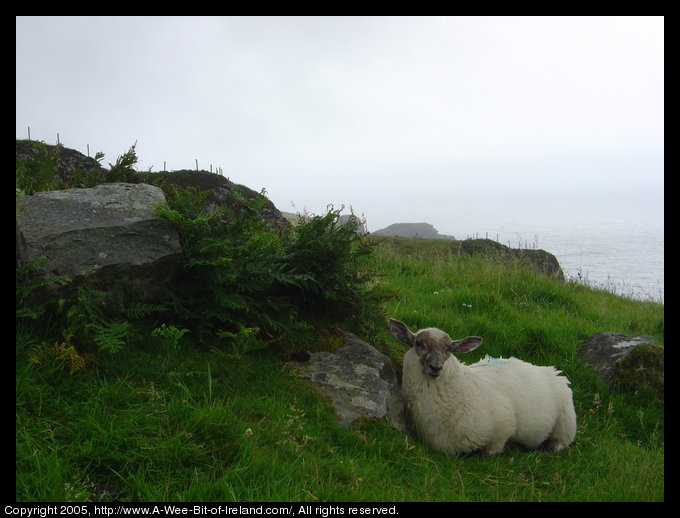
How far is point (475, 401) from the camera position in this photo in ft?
19.9

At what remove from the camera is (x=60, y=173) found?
9.72m

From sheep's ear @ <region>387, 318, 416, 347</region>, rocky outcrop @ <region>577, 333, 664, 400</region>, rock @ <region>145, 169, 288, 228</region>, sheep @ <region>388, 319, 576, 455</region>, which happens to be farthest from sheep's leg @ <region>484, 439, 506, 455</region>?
rock @ <region>145, 169, 288, 228</region>

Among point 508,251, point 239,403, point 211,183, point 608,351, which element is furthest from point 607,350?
point 508,251

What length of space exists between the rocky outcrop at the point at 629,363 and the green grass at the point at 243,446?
0.35 metres

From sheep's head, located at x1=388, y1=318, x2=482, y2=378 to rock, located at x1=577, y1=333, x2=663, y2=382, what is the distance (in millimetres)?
2880

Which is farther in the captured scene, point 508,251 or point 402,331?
point 508,251

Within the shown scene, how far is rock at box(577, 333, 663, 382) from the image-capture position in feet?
25.4

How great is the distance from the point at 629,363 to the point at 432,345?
12.0ft

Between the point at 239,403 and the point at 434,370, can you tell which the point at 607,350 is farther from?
the point at 239,403
